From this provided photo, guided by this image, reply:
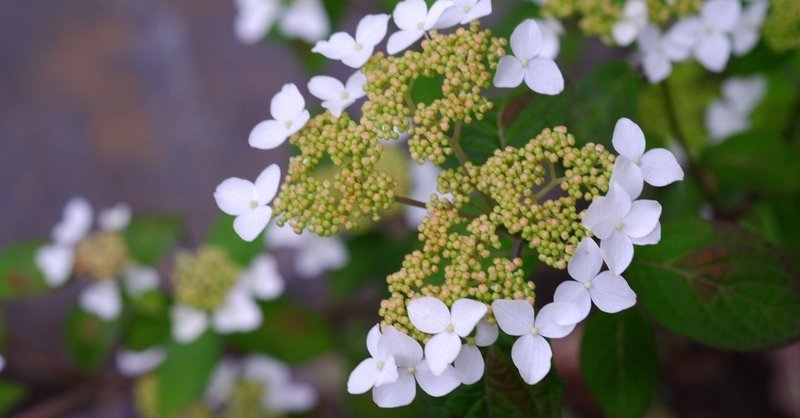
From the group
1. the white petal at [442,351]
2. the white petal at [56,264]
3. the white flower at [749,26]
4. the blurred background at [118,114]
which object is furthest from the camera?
the blurred background at [118,114]

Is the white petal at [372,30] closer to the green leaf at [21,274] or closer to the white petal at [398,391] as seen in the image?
the white petal at [398,391]

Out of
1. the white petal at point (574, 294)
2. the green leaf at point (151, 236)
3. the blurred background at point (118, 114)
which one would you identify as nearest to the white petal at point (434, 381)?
the white petal at point (574, 294)

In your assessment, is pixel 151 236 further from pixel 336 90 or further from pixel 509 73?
pixel 509 73

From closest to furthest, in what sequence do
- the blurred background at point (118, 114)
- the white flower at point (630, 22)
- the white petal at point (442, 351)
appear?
the white petal at point (442, 351)
the white flower at point (630, 22)
the blurred background at point (118, 114)

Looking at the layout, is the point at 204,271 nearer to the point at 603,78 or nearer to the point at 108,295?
the point at 108,295

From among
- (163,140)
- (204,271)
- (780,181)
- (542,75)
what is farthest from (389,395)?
(163,140)

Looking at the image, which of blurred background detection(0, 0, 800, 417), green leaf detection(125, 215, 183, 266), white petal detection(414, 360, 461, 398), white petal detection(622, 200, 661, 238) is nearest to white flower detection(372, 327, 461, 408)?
white petal detection(414, 360, 461, 398)

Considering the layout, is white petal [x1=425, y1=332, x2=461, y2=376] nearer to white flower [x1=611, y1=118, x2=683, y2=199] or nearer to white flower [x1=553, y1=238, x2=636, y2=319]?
white flower [x1=553, y1=238, x2=636, y2=319]
